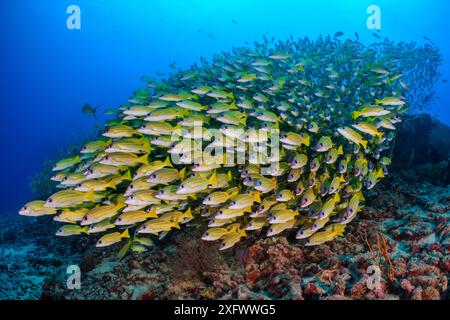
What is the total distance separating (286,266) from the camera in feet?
17.8

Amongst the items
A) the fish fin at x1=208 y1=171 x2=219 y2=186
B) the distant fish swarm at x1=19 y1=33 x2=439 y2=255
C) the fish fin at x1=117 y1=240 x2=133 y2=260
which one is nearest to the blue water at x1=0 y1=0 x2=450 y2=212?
the fish fin at x1=117 y1=240 x2=133 y2=260

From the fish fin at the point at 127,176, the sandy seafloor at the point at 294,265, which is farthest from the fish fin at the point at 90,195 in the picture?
the sandy seafloor at the point at 294,265

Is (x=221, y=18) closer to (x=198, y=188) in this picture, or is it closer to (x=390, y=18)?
(x=390, y=18)

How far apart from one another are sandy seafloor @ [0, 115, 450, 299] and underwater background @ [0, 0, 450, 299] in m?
36.9

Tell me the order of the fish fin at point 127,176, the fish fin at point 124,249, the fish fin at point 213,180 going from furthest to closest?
the fish fin at point 124,249
the fish fin at point 127,176
the fish fin at point 213,180

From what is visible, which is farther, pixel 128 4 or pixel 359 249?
pixel 128 4

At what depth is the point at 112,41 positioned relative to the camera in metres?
104

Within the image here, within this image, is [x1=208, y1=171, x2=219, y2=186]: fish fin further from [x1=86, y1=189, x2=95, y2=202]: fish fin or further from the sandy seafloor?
[x1=86, y1=189, x2=95, y2=202]: fish fin

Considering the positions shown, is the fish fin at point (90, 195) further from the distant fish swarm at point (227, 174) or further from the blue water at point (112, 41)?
the blue water at point (112, 41)

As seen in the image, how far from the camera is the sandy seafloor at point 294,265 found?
4707 millimetres

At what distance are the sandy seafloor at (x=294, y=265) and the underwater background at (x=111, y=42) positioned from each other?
3691 centimetres

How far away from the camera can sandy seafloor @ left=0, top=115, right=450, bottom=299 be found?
4.71 meters

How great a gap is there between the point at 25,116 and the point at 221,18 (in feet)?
195
